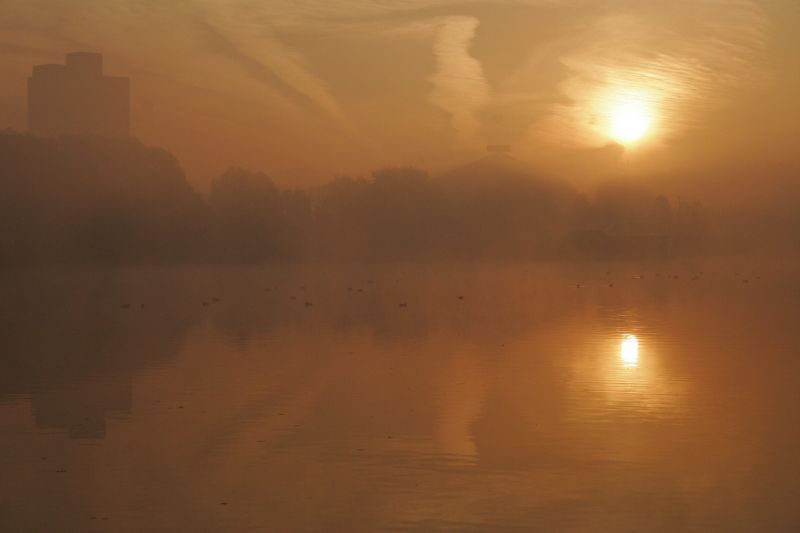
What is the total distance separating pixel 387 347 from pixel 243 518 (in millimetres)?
21272

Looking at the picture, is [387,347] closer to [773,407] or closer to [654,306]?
[773,407]

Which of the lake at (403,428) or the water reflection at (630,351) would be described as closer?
the lake at (403,428)

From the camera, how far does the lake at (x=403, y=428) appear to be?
44.7 feet

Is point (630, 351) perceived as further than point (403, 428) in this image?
Yes

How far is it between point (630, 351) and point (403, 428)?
48.0ft

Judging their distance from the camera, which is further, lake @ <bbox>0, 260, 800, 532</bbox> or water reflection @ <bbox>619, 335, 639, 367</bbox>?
water reflection @ <bbox>619, 335, 639, 367</bbox>

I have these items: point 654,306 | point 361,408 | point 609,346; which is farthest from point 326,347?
point 654,306

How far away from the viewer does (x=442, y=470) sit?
1570 cm

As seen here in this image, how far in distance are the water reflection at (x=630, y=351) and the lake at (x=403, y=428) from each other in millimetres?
85

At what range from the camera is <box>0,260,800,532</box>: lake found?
44.7ft

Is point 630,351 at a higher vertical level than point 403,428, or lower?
lower

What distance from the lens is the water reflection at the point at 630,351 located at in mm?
29372

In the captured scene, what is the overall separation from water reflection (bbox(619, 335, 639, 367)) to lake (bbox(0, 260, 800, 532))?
85mm

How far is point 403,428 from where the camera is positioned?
19.2 meters
